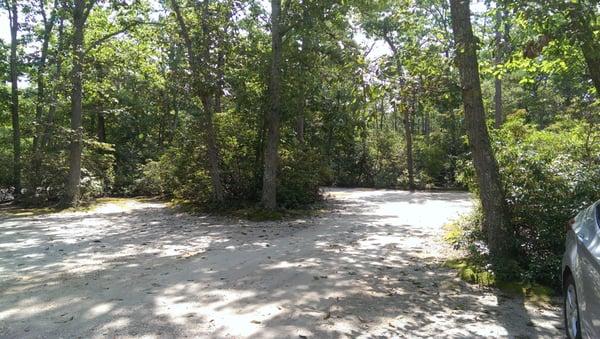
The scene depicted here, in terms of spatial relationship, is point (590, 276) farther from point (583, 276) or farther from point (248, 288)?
point (248, 288)

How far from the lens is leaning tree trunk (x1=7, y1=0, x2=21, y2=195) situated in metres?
17.5

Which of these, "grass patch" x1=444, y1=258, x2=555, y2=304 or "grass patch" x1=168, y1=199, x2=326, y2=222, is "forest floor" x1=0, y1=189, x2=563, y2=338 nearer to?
"grass patch" x1=444, y1=258, x2=555, y2=304

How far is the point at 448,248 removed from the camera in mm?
7781

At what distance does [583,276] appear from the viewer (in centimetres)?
326

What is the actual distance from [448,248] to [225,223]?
5712 millimetres

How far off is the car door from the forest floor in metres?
1.05

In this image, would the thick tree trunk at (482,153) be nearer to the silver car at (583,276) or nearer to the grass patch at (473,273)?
the grass patch at (473,273)

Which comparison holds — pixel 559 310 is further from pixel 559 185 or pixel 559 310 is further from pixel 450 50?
pixel 450 50

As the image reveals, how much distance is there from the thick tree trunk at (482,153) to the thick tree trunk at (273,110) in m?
6.94

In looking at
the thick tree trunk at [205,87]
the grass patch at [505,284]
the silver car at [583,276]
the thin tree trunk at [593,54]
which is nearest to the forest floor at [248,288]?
the grass patch at [505,284]

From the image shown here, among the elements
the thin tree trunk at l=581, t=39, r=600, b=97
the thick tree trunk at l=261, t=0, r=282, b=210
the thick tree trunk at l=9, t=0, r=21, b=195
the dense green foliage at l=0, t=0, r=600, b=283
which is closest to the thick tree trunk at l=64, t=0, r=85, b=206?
the dense green foliage at l=0, t=0, r=600, b=283

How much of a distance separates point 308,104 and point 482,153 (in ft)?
35.1

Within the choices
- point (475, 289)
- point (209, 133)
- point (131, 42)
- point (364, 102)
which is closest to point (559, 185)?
Answer: point (475, 289)

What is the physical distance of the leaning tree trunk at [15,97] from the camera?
57.4 feet
